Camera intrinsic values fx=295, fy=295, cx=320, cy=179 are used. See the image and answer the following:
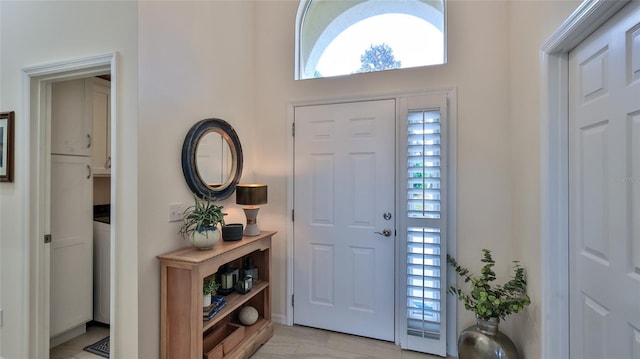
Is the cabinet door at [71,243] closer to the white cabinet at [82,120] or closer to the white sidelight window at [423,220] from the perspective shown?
the white cabinet at [82,120]

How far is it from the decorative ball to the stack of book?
15.6 inches

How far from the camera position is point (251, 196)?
2.37 metres

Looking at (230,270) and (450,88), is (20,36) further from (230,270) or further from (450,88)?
(450,88)

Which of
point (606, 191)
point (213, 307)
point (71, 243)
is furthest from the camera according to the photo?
point (71, 243)

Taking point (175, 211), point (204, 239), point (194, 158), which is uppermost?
point (194, 158)

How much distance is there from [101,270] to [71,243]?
1.31ft

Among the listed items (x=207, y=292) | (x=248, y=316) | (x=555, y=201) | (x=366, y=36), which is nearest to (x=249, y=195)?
(x=207, y=292)

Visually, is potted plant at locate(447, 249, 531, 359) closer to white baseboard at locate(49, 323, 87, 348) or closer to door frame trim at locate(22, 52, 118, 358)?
door frame trim at locate(22, 52, 118, 358)

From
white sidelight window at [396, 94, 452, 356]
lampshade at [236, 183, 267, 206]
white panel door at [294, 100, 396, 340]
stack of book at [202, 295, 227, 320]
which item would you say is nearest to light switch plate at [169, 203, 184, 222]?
lampshade at [236, 183, 267, 206]

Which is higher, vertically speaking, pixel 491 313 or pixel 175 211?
pixel 175 211

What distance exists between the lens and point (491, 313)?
1940 mm

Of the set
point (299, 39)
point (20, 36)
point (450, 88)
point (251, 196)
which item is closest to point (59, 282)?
point (251, 196)

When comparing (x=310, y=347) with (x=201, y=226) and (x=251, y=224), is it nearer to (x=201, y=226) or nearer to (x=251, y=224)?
(x=251, y=224)

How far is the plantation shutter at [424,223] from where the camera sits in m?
2.35
